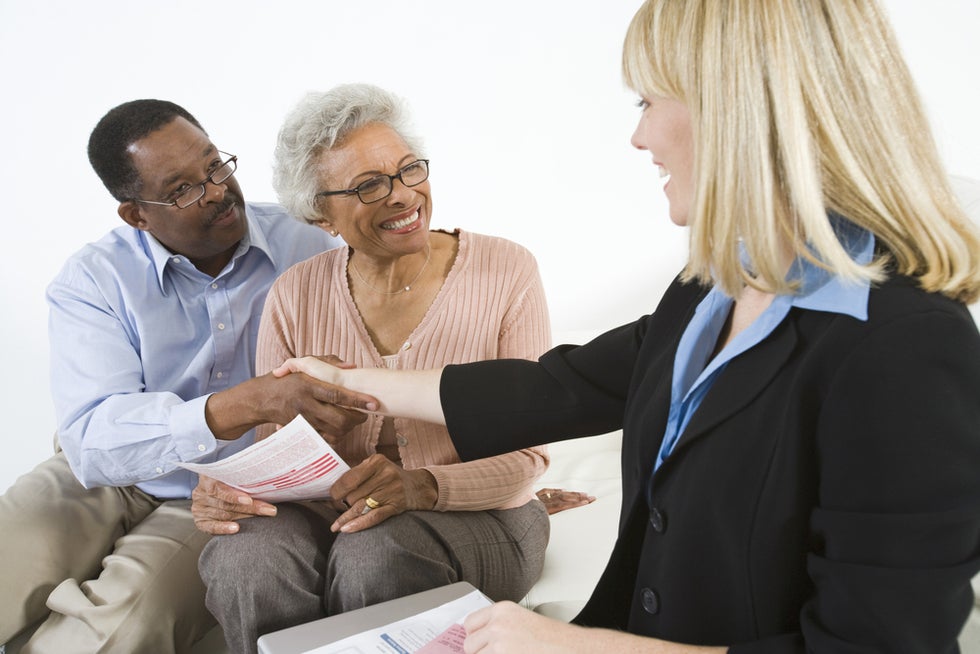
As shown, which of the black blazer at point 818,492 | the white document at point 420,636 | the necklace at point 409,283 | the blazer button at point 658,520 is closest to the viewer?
the black blazer at point 818,492

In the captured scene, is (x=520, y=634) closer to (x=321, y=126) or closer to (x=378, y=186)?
(x=378, y=186)

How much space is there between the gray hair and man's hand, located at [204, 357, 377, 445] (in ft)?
1.39

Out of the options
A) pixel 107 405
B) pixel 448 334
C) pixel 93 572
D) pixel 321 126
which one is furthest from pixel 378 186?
pixel 93 572

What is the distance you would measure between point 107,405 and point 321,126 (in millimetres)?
827

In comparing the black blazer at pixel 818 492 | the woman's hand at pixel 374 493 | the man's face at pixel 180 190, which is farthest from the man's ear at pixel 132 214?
the black blazer at pixel 818 492

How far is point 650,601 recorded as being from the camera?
3.71 ft

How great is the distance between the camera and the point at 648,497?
1.15 meters

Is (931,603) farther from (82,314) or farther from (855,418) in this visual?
(82,314)

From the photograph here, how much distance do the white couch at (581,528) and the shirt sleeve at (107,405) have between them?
0.47m

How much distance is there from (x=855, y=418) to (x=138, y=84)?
314 centimetres

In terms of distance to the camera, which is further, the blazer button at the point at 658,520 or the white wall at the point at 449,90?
the white wall at the point at 449,90

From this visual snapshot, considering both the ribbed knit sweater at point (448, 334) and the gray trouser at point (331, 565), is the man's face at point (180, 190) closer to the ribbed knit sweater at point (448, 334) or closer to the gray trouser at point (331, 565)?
the ribbed knit sweater at point (448, 334)

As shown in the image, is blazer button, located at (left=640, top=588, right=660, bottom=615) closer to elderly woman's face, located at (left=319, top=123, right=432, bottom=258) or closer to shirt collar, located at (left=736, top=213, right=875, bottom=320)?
shirt collar, located at (left=736, top=213, right=875, bottom=320)

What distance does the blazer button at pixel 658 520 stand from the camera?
1.10 meters
